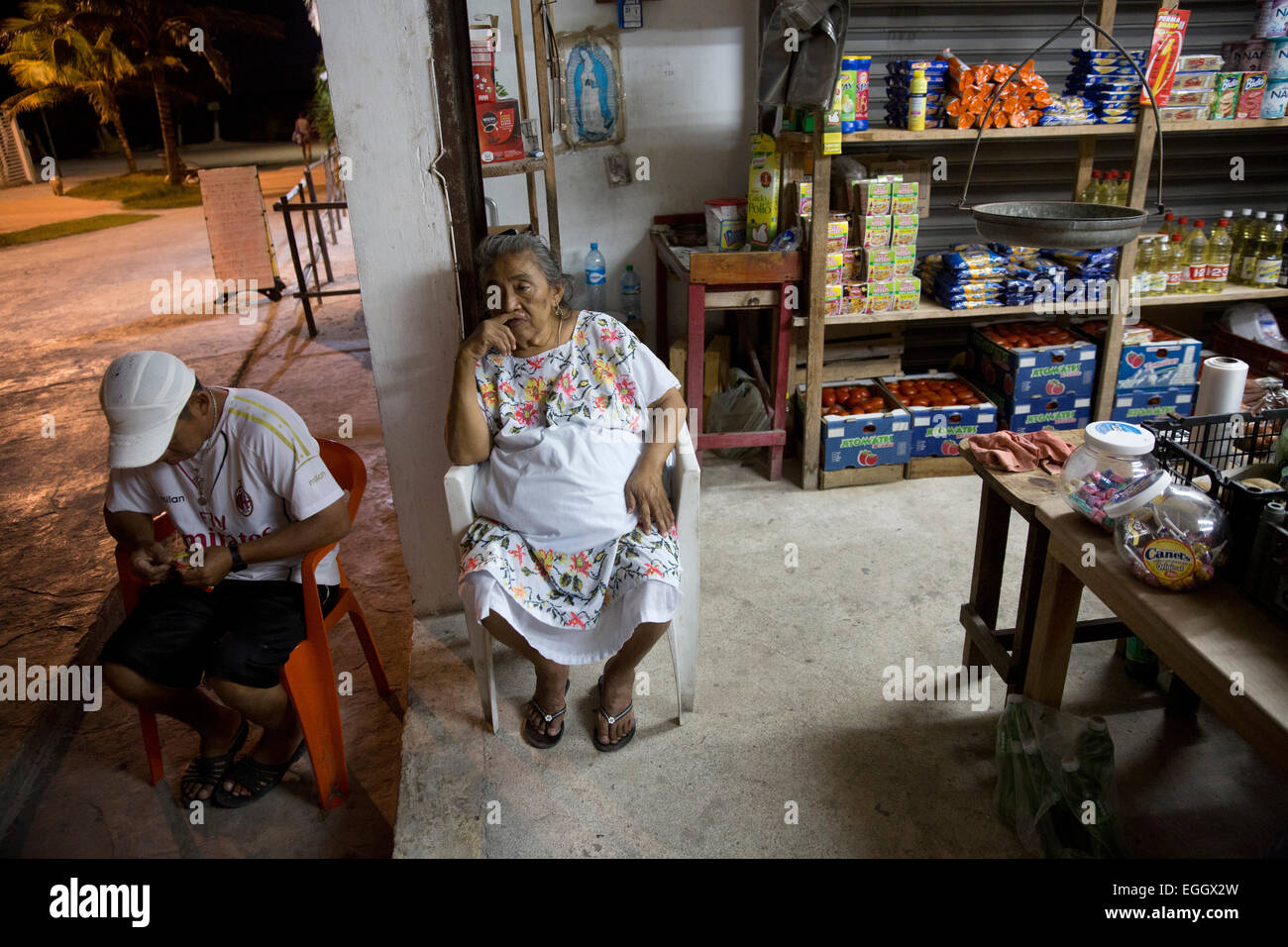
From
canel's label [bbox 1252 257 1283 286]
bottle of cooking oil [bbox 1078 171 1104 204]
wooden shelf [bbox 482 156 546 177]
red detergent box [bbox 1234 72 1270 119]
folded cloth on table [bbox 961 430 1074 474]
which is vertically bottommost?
folded cloth on table [bbox 961 430 1074 474]

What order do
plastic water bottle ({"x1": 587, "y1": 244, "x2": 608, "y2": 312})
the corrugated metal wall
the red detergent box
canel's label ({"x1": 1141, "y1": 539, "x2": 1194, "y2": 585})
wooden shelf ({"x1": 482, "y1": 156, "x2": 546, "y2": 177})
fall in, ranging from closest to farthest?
canel's label ({"x1": 1141, "y1": 539, "x2": 1194, "y2": 585})
wooden shelf ({"x1": 482, "y1": 156, "x2": 546, "y2": 177})
the red detergent box
the corrugated metal wall
plastic water bottle ({"x1": 587, "y1": 244, "x2": 608, "y2": 312})

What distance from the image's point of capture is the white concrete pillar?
2156 millimetres

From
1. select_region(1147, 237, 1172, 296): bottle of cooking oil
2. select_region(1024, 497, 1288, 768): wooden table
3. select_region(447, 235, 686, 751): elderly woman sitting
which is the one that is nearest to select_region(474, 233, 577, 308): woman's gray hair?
select_region(447, 235, 686, 751): elderly woman sitting

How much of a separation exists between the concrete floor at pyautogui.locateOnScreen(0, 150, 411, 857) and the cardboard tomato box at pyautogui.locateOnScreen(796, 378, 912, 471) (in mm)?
1932

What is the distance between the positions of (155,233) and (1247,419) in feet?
40.8

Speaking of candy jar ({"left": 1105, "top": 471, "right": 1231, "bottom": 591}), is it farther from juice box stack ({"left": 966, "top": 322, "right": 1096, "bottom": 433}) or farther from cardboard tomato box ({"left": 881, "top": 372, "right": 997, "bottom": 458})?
juice box stack ({"left": 966, "top": 322, "right": 1096, "bottom": 433})

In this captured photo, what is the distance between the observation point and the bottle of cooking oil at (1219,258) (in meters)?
3.86

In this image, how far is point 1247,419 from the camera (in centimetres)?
186

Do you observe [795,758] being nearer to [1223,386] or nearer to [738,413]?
[1223,386]

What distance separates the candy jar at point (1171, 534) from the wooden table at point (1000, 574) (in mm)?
327

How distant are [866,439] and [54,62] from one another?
56.4 feet

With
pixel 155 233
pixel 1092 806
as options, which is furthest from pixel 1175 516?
pixel 155 233

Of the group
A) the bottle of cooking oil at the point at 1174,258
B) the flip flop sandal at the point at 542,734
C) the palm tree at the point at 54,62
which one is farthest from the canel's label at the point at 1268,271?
the palm tree at the point at 54,62
